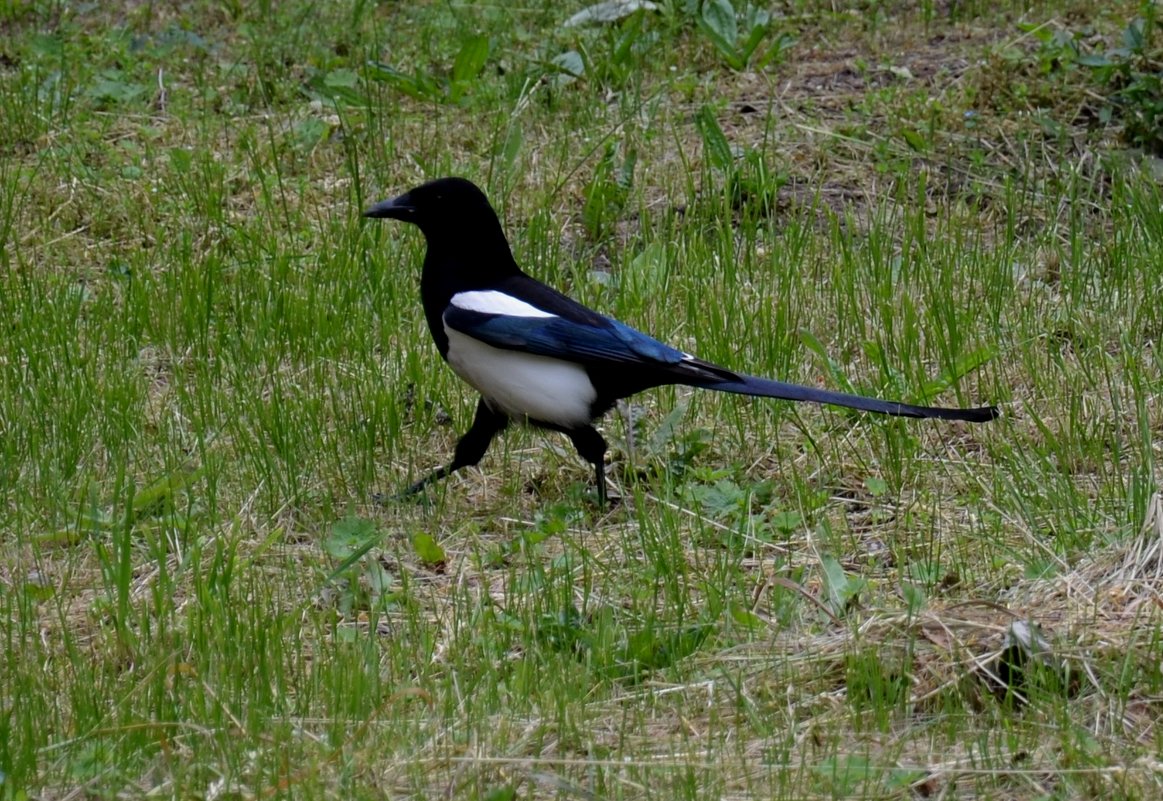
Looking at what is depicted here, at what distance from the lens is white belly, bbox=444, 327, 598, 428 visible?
14.1ft

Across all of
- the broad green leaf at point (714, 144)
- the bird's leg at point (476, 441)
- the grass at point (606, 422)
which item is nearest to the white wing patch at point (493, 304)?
the bird's leg at point (476, 441)

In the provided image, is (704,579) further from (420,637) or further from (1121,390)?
(1121,390)

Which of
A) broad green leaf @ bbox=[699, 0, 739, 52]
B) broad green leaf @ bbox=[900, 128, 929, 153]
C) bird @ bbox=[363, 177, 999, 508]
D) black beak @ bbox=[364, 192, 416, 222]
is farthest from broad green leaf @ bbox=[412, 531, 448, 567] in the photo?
broad green leaf @ bbox=[699, 0, 739, 52]

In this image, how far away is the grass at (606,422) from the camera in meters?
2.79

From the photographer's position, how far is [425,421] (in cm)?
468

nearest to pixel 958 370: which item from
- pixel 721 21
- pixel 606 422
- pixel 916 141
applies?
pixel 606 422

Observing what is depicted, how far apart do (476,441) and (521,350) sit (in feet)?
0.87

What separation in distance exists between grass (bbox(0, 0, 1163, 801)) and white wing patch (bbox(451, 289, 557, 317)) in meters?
0.38

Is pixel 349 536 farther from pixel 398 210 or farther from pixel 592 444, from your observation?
pixel 398 210

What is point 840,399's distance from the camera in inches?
160

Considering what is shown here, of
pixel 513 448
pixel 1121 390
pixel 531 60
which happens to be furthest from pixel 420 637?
pixel 531 60

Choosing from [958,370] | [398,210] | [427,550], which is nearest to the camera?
[427,550]

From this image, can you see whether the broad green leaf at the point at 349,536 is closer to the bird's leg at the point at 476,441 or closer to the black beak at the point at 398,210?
the bird's leg at the point at 476,441

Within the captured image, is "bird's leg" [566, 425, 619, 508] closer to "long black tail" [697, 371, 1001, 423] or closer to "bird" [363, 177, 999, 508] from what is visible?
"bird" [363, 177, 999, 508]
